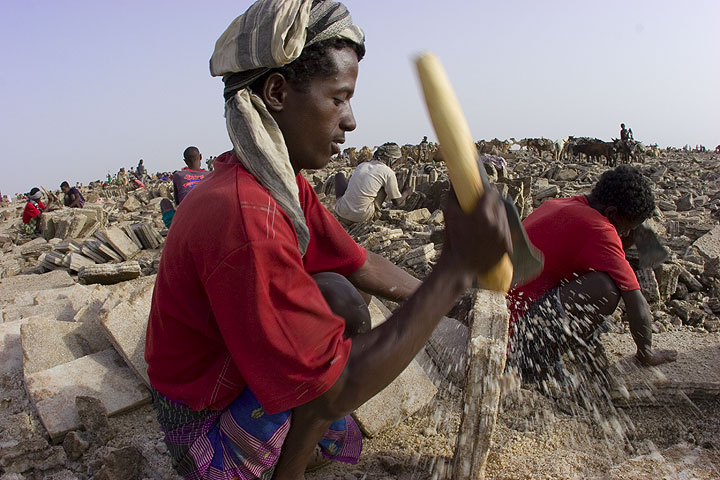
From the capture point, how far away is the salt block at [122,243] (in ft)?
21.7

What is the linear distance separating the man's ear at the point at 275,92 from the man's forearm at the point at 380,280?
0.80 meters

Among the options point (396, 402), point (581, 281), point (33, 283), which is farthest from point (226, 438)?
point (33, 283)

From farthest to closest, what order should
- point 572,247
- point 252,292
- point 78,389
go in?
point 572,247, point 78,389, point 252,292

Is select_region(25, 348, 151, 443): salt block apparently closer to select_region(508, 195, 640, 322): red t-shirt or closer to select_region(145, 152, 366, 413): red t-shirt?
select_region(145, 152, 366, 413): red t-shirt

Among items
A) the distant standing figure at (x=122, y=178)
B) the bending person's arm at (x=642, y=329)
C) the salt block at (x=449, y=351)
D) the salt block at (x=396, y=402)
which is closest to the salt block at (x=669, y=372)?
the bending person's arm at (x=642, y=329)

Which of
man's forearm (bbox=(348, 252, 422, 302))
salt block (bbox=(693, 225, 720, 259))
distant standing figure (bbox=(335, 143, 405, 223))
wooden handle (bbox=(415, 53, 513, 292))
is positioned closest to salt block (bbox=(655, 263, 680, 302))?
salt block (bbox=(693, 225, 720, 259))

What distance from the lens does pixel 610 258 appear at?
274cm

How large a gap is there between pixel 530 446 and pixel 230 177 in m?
1.72

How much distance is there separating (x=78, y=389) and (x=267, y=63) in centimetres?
184

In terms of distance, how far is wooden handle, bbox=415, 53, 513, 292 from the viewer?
4.27ft

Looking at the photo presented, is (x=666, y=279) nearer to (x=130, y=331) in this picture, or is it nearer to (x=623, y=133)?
(x=130, y=331)

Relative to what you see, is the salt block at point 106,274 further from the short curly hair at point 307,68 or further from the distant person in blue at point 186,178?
the short curly hair at point 307,68

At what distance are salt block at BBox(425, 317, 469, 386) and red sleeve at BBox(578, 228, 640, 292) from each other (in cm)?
83

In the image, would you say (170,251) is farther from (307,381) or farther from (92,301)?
(92,301)
